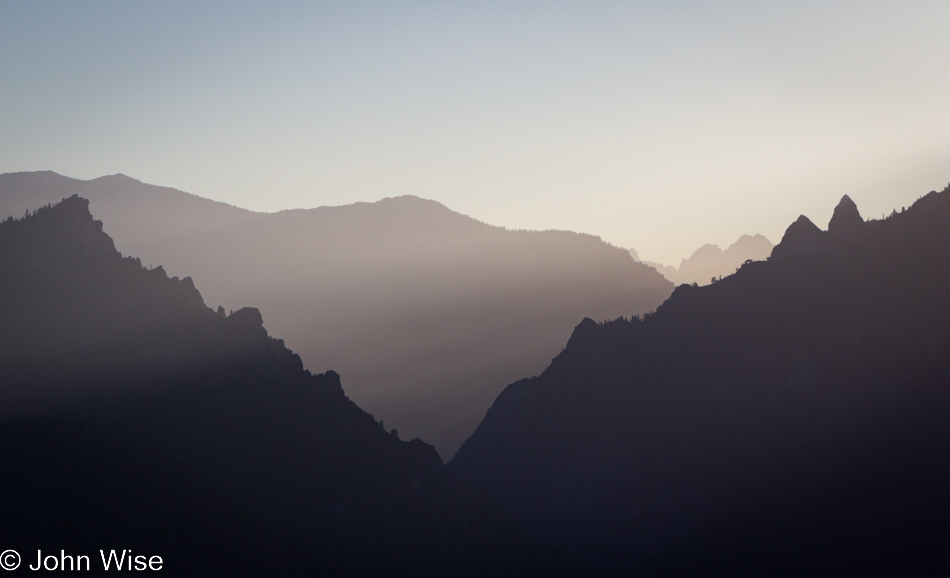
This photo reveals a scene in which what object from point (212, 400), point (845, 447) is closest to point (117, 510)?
point (212, 400)

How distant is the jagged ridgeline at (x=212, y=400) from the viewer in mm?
146125

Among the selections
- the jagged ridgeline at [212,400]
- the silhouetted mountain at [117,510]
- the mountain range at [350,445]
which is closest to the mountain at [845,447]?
the mountain range at [350,445]

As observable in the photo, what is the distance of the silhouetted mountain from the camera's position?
10494 cm

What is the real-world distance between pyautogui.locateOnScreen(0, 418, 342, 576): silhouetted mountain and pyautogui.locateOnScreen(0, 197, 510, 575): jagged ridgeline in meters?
8.84

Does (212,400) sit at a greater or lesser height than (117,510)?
greater

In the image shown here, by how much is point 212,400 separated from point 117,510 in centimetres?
5076

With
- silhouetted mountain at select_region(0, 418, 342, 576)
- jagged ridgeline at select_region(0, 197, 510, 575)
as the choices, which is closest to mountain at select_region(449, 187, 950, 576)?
jagged ridgeline at select_region(0, 197, 510, 575)

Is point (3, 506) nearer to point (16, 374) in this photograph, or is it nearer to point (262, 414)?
point (16, 374)

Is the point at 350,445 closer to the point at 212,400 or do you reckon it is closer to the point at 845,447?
the point at 212,400

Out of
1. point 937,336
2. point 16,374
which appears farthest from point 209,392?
point 937,336

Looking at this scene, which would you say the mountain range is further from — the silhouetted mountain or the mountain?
the mountain

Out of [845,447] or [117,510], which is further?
[845,447]

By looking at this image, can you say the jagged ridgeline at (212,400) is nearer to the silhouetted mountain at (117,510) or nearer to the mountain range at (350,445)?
the mountain range at (350,445)

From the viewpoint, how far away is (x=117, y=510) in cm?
11144
